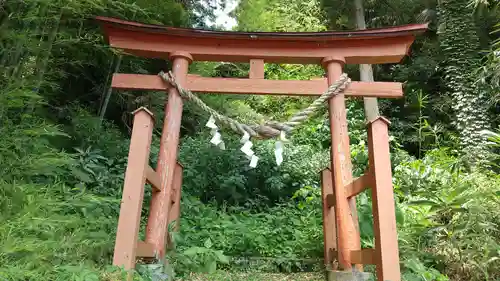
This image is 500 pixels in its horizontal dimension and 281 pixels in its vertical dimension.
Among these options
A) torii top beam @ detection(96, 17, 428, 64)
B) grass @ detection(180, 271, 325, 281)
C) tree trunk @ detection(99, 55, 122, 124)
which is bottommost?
grass @ detection(180, 271, 325, 281)

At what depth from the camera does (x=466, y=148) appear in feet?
22.5

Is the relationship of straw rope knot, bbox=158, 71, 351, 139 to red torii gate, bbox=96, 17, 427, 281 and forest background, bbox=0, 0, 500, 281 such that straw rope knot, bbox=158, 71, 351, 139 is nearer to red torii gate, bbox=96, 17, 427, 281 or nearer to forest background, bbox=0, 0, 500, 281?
red torii gate, bbox=96, 17, 427, 281

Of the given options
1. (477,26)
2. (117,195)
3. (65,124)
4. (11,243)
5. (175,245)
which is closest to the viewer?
(11,243)

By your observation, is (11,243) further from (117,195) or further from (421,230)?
(421,230)

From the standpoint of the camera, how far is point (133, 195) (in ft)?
8.10

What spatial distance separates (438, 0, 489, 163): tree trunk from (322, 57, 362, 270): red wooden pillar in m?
4.48

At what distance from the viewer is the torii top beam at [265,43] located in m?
3.49

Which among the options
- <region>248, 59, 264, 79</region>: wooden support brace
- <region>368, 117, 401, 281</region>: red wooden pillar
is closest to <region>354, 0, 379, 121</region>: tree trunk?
<region>248, 59, 264, 79</region>: wooden support brace

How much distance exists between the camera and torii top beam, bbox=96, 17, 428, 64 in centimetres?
349

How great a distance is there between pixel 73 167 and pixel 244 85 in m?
2.48

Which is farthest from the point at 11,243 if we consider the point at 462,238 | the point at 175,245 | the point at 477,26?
the point at 477,26

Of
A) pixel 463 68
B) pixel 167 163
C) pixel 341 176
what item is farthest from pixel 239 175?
pixel 463 68

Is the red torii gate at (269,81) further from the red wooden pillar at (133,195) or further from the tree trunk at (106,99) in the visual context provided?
the tree trunk at (106,99)

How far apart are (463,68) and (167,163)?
6654mm
